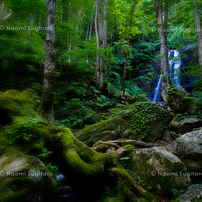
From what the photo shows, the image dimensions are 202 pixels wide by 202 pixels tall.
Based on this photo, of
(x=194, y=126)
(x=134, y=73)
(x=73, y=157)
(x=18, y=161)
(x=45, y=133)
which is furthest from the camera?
(x=134, y=73)

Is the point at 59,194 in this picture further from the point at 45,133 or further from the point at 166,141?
the point at 166,141

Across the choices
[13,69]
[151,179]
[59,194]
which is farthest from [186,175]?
[13,69]

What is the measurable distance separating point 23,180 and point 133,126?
14.0ft

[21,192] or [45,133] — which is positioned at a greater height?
[45,133]

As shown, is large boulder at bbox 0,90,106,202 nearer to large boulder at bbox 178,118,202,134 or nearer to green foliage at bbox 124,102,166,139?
green foliage at bbox 124,102,166,139

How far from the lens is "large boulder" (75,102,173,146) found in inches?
199

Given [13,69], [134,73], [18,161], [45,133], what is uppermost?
[134,73]

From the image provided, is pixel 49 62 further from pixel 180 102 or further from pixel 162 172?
pixel 180 102

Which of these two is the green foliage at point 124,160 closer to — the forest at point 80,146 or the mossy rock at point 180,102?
the forest at point 80,146

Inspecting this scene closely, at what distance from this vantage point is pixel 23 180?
1.98m

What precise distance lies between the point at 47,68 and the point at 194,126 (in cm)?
721

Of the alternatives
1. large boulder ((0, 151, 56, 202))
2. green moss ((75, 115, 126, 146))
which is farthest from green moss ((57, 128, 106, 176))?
green moss ((75, 115, 126, 146))

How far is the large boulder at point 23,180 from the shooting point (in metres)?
1.86

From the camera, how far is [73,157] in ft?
9.05
